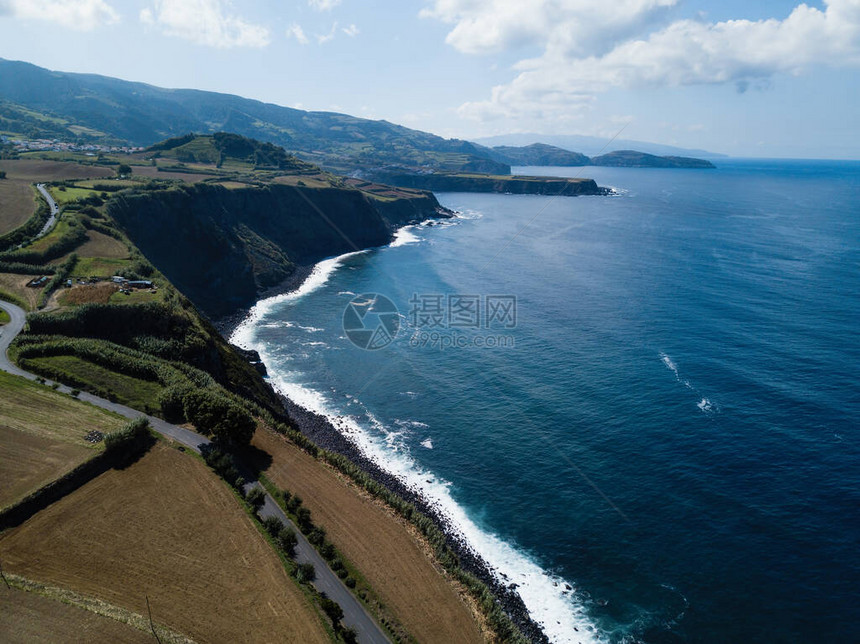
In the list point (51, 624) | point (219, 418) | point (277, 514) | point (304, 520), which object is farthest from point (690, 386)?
point (51, 624)

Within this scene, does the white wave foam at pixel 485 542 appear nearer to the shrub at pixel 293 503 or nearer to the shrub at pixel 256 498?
the shrub at pixel 293 503

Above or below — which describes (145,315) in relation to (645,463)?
above

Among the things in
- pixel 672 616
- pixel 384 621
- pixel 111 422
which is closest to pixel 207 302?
pixel 111 422

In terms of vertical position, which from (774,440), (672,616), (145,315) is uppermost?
(145,315)

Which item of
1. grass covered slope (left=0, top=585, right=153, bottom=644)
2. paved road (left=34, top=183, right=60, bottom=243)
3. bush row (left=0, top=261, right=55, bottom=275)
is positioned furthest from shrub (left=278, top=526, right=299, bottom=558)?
paved road (left=34, top=183, right=60, bottom=243)

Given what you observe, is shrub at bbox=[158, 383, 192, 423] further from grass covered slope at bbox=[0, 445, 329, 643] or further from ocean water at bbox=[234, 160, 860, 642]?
ocean water at bbox=[234, 160, 860, 642]

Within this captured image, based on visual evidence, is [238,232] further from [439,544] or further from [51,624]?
[51,624]

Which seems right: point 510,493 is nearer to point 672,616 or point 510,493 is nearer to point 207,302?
point 672,616
